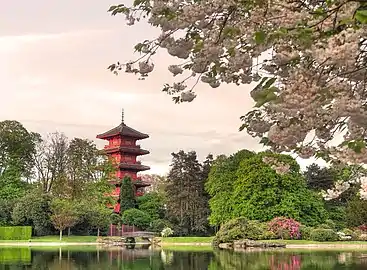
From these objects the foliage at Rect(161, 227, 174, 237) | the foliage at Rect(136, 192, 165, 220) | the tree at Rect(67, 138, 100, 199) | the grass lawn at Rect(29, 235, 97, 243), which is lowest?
the grass lawn at Rect(29, 235, 97, 243)

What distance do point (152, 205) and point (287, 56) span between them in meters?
43.5

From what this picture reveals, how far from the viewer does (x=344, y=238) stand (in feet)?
107

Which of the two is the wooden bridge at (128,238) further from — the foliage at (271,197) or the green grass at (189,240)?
the foliage at (271,197)

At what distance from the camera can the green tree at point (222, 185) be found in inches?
1501

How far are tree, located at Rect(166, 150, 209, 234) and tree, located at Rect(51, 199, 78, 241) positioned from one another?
7.44 metres

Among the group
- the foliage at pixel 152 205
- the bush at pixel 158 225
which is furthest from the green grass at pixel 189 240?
the foliage at pixel 152 205

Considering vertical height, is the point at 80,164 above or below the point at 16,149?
below

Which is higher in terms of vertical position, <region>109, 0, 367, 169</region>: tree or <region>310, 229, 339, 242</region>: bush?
<region>109, 0, 367, 169</region>: tree

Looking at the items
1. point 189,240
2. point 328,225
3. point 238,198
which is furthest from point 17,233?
point 328,225

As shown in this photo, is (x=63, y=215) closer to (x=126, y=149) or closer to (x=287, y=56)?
(x=126, y=149)

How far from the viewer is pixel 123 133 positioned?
55.7 meters

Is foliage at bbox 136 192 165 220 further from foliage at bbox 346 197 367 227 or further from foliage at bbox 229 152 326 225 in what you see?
foliage at bbox 346 197 367 227

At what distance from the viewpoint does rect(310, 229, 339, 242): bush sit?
32.1 m

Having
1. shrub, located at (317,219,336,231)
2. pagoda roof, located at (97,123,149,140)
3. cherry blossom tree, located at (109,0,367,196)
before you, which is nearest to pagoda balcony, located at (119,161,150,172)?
pagoda roof, located at (97,123,149,140)
